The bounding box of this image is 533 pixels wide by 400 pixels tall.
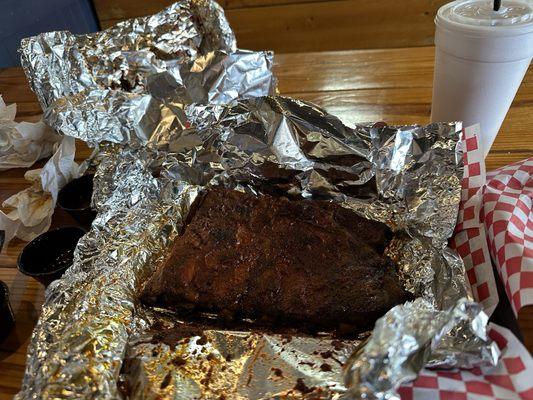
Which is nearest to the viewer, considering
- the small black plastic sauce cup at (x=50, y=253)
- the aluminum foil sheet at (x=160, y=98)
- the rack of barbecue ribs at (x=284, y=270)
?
the rack of barbecue ribs at (x=284, y=270)

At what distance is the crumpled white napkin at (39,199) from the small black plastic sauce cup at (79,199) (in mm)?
40

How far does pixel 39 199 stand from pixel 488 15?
1614mm

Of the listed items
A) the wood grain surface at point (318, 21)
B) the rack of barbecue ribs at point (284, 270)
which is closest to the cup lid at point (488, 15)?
the rack of barbecue ribs at point (284, 270)

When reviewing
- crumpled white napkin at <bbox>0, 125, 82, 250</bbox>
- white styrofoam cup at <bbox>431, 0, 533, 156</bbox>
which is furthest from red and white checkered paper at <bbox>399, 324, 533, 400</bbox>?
crumpled white napkin at <bbox>0, 125, 82, 250</bbox>

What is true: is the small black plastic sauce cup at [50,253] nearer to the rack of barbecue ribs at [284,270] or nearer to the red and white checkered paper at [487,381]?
the rack of barbecue ribs at [284,270]

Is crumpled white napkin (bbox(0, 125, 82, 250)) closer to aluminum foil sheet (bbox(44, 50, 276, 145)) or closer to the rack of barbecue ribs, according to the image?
aluminum foil sheet (bbox(44, 50, 276, 145))

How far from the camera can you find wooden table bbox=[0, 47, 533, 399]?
116cm

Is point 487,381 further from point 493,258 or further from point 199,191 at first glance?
point 199,191

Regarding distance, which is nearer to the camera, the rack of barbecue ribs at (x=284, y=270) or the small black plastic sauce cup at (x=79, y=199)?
the rack of barbecue ribs at (x=284, y=270)

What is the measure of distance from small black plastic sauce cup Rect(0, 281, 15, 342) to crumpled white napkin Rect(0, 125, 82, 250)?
35cm

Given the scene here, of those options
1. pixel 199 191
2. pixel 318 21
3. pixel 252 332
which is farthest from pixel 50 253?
pixel 318 21

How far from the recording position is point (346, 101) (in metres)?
1.92

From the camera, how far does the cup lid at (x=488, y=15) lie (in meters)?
1.15

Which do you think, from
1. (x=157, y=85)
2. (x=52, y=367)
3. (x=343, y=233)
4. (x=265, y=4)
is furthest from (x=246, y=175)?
(x=265, y=4)
